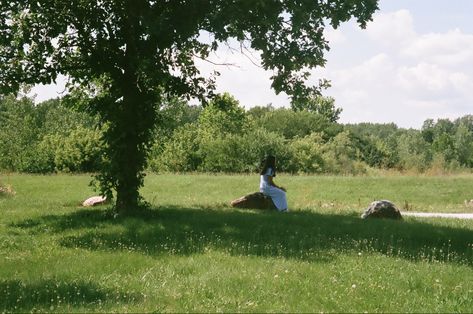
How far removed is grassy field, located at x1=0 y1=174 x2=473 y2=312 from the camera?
7.06m

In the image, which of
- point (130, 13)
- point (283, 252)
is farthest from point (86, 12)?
point (283, 252)

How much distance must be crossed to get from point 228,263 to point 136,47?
336 inches

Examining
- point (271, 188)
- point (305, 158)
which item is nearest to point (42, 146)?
point (305, 158)

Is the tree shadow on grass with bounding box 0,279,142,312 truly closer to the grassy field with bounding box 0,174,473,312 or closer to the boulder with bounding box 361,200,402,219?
the grassy field with bounding box 0,174,473,312

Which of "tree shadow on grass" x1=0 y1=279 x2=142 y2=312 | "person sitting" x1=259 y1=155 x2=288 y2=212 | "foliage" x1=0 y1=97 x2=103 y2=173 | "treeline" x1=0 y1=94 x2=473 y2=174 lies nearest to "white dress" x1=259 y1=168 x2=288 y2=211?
"person sitting" x1=259 y1=155 x2=288 y2=212

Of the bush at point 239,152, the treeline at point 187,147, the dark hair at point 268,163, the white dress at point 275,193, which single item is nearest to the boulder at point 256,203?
the white dress at point 275,193

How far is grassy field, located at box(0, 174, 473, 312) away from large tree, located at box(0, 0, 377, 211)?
2.58 meters

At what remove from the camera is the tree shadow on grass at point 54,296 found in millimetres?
6691

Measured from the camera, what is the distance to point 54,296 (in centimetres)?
714

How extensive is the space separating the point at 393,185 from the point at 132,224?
20642 mm

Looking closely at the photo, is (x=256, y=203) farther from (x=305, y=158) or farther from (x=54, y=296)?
(x=305, y=158)

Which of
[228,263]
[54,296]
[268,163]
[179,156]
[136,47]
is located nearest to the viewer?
[54,296]

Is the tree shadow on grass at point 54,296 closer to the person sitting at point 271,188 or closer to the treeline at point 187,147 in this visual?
the person sitting at point 271,188

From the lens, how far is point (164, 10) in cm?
1468
